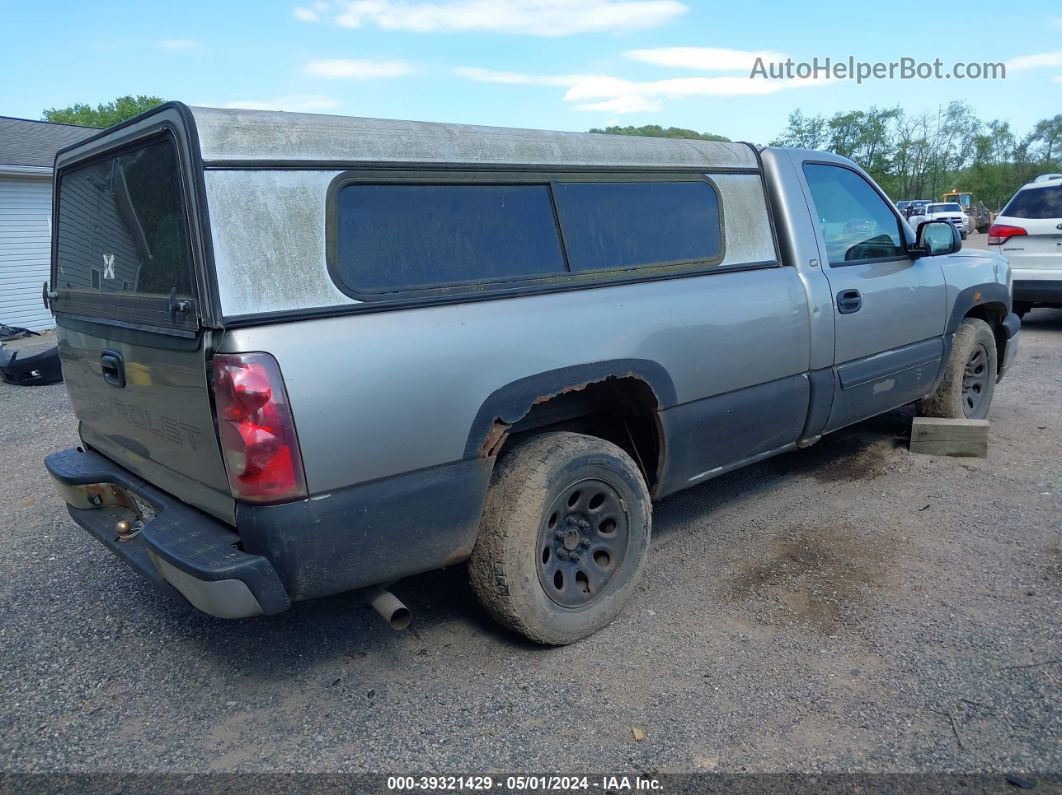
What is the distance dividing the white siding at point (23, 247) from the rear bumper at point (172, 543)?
14059 mm

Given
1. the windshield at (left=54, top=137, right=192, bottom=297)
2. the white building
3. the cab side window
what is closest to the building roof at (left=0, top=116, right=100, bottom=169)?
the white building

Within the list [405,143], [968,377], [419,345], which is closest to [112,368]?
[419,345]

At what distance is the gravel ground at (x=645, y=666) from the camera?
2604mm

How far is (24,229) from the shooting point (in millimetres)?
15305

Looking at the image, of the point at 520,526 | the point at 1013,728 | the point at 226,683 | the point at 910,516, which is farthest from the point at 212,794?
the point at 910,516

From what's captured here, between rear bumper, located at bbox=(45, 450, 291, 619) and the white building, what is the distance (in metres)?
13.5

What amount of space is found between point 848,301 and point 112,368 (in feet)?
11.6

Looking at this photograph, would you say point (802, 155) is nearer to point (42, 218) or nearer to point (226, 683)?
point (226, 683)

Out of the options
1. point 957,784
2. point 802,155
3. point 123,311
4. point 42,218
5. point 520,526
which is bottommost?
point 957,784

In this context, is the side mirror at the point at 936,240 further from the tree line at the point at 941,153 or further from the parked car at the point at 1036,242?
the tree line at the point at 941,153

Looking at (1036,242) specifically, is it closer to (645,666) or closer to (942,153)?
(645,666)

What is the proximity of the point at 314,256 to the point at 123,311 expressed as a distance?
916mm

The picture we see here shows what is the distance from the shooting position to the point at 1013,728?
261 cm

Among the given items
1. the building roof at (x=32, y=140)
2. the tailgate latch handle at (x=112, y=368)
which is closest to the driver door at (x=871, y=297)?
the tailgate latch handle at (x=112, y=368)
